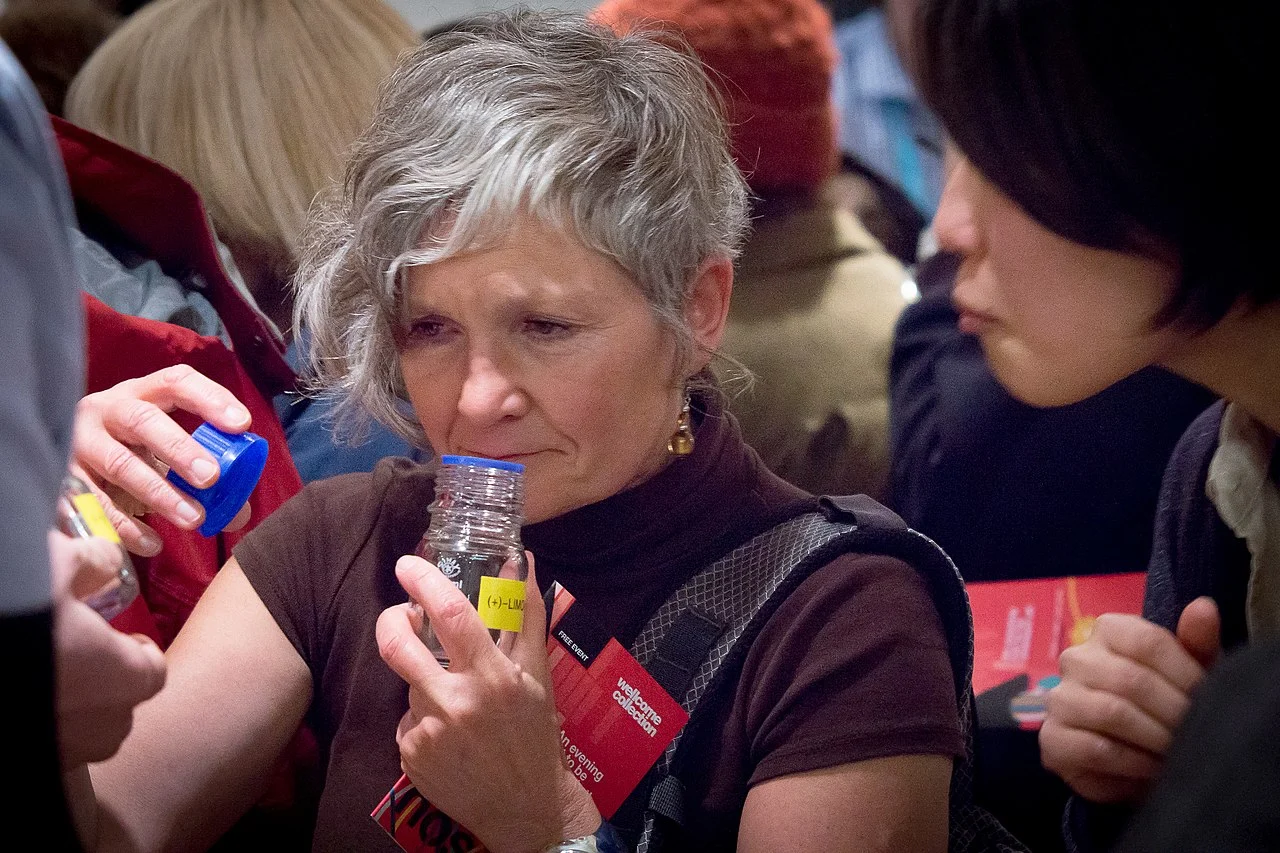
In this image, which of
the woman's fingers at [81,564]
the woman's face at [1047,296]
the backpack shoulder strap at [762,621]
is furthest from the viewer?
the backpack shoulder strap at [762,621]

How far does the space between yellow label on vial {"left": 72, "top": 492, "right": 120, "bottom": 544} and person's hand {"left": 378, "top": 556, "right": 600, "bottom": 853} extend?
0.21 meters

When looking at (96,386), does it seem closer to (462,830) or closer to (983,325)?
(462,830)

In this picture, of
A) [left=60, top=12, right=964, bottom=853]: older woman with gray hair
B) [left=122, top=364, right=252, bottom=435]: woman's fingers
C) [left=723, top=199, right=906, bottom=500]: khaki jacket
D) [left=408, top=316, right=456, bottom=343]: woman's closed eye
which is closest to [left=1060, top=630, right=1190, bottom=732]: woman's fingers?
[left=60, top=12, right=964, bottom=853]: older woman with gray hair

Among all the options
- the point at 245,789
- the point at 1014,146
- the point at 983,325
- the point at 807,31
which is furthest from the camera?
the point at 807,31

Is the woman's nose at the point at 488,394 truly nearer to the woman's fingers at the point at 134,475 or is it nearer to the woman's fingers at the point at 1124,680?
the woman's fingers at the point at 134,475

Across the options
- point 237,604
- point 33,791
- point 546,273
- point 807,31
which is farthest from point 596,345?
point 807,31

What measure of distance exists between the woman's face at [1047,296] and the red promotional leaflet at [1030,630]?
0.33 metres

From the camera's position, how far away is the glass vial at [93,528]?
743 millimetres

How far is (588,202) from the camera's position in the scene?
1062mm

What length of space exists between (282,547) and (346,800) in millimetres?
252

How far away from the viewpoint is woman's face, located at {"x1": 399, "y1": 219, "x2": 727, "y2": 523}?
3.47ft

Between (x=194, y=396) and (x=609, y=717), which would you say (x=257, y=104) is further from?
(x=609, y=717)

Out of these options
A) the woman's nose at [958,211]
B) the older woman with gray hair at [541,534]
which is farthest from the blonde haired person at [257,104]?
the woman's nose at [958,211]

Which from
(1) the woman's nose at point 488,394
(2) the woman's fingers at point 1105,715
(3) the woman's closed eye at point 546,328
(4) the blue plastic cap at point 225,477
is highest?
(3) the woman's closed eye at point 546,328
